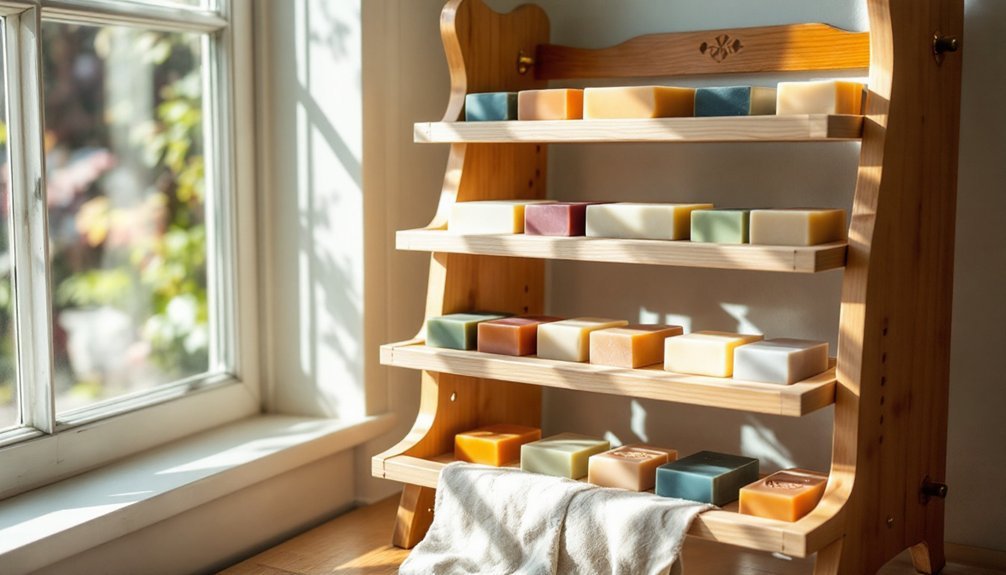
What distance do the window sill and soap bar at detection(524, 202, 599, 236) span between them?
1.63ft

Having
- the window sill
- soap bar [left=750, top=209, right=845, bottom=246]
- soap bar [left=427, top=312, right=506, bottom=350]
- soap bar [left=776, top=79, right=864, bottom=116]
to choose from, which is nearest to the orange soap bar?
soap bar [left=427, top=312, right=506, bottom=350]

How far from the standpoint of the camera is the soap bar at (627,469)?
57.5 inches

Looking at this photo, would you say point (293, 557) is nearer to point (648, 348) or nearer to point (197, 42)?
point (648, 348)

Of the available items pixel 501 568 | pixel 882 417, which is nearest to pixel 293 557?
pixel 501 568

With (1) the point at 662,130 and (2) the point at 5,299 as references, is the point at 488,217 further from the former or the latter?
(2) the point at 5,299

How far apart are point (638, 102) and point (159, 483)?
2.63 feet

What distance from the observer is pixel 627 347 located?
1475 millimetres

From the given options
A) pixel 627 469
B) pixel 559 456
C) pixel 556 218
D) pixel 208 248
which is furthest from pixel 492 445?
pixel 208 248

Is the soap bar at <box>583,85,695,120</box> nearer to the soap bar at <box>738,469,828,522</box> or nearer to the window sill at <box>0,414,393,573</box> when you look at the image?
the soap bar at <box>738,469,828,522</box>

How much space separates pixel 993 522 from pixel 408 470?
2.71 feet

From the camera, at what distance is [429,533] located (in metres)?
1.56

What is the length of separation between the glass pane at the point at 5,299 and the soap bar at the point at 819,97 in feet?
3.17

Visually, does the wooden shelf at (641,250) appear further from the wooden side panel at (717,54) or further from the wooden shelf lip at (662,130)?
the wooden side panel at (717,54)

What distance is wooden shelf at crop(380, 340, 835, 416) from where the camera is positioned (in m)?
1.34
